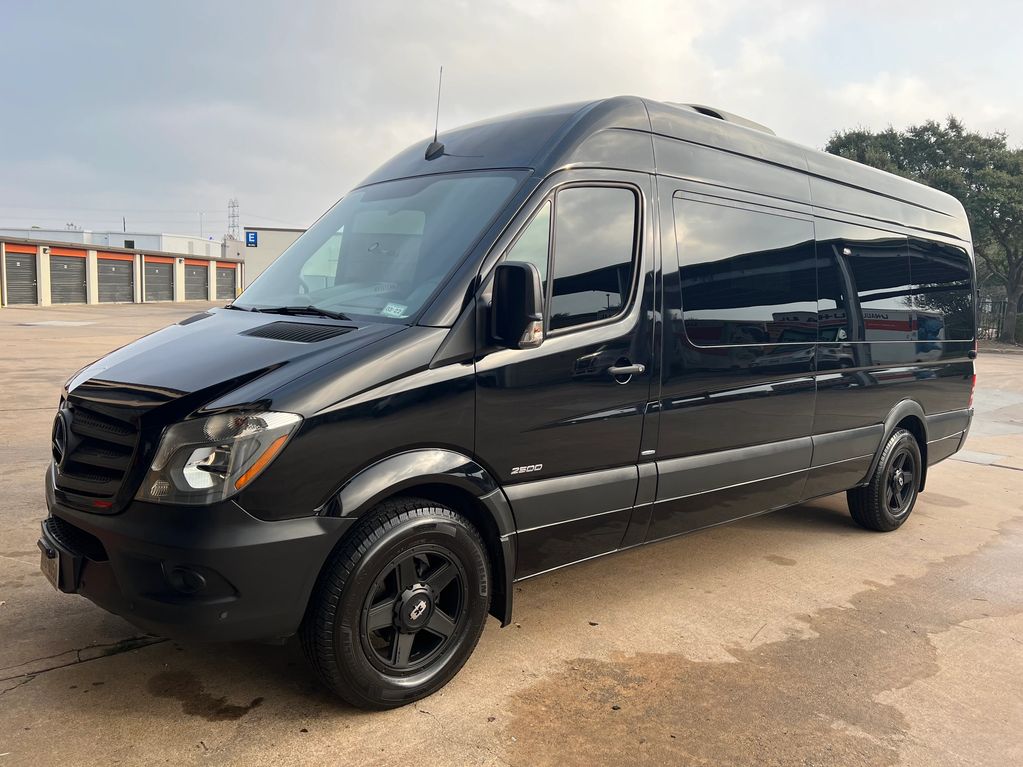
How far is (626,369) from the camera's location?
3.76m

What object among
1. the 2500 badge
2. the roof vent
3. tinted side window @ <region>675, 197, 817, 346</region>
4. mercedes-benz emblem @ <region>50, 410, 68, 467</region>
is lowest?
the 2500 badge

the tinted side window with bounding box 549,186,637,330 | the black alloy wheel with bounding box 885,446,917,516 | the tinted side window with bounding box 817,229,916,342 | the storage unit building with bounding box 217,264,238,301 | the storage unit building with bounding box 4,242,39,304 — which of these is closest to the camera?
the tinted side window with bounding box 549,186,637,330

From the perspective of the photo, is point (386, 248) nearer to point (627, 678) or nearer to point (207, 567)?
point (207, 567)

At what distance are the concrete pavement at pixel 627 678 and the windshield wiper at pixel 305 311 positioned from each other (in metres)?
1.50

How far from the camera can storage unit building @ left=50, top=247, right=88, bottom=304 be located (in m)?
39.4

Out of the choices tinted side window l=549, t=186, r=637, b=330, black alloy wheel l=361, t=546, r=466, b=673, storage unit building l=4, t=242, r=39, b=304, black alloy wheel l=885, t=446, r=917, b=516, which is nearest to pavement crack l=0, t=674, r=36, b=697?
black alloy wheel l=361, t=546, r=466, b=673

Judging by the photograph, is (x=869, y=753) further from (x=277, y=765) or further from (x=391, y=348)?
(x=391, y=348)

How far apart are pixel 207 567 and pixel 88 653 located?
1.25 metres

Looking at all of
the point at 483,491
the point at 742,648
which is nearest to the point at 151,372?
the point at 483,491

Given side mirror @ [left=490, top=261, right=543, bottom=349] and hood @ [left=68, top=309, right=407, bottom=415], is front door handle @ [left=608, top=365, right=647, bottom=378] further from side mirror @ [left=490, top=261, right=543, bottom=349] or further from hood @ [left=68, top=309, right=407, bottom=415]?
hood @ [left=68, top=309, right=407, bottom=415]

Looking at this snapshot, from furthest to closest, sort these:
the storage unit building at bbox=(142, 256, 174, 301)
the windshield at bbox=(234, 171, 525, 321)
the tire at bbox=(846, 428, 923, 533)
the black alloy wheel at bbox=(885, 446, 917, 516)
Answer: the storage unit building at bbox=(142, 256, 174, 301), the black alloy wheel at bbox=(885, 446, 917, 516), the tire at bbox=(846, 428, 923, 533), the windshield at bbox=(234, 171, 525, 321)

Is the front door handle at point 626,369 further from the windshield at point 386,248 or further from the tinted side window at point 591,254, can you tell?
the windshield at point 386,248

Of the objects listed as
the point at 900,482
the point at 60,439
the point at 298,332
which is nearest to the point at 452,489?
the point at 298,332

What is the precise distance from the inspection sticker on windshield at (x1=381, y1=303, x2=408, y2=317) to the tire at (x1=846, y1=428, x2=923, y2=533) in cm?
404
